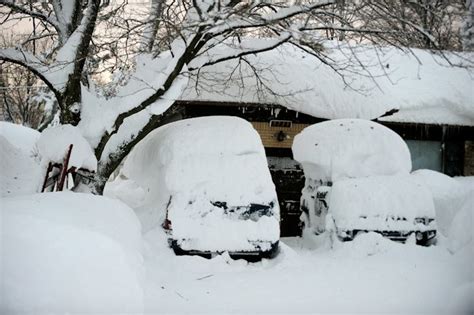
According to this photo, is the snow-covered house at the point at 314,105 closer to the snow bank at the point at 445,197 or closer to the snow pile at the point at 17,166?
the snow bank at the point at 445,197

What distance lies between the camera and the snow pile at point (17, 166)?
29.0ft

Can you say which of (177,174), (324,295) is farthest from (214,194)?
(324,295)

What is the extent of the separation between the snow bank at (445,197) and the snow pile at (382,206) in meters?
1.44

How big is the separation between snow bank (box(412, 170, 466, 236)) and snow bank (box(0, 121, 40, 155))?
448 inches

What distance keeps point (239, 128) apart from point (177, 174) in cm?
125

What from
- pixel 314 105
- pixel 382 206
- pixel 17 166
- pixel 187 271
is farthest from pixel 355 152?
pixel 17 166

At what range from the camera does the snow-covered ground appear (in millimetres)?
2406

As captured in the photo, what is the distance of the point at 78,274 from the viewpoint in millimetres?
2471

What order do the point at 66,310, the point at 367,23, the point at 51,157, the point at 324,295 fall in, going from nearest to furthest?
the point at 66,310, the point at 324,295, the point at 51,157, the point at 367,23

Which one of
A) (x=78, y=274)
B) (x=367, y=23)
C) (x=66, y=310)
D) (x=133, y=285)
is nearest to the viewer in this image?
(x=66, y=310)

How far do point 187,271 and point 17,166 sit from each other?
765cm

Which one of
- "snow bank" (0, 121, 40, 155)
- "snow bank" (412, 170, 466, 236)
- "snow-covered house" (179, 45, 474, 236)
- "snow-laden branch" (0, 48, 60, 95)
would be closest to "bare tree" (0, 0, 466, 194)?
"snow-laden branch" (0, 48, 60, 95)

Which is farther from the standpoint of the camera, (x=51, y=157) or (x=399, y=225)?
(x=399, y=225)

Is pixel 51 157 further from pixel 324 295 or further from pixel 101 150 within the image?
pixel 324 295
